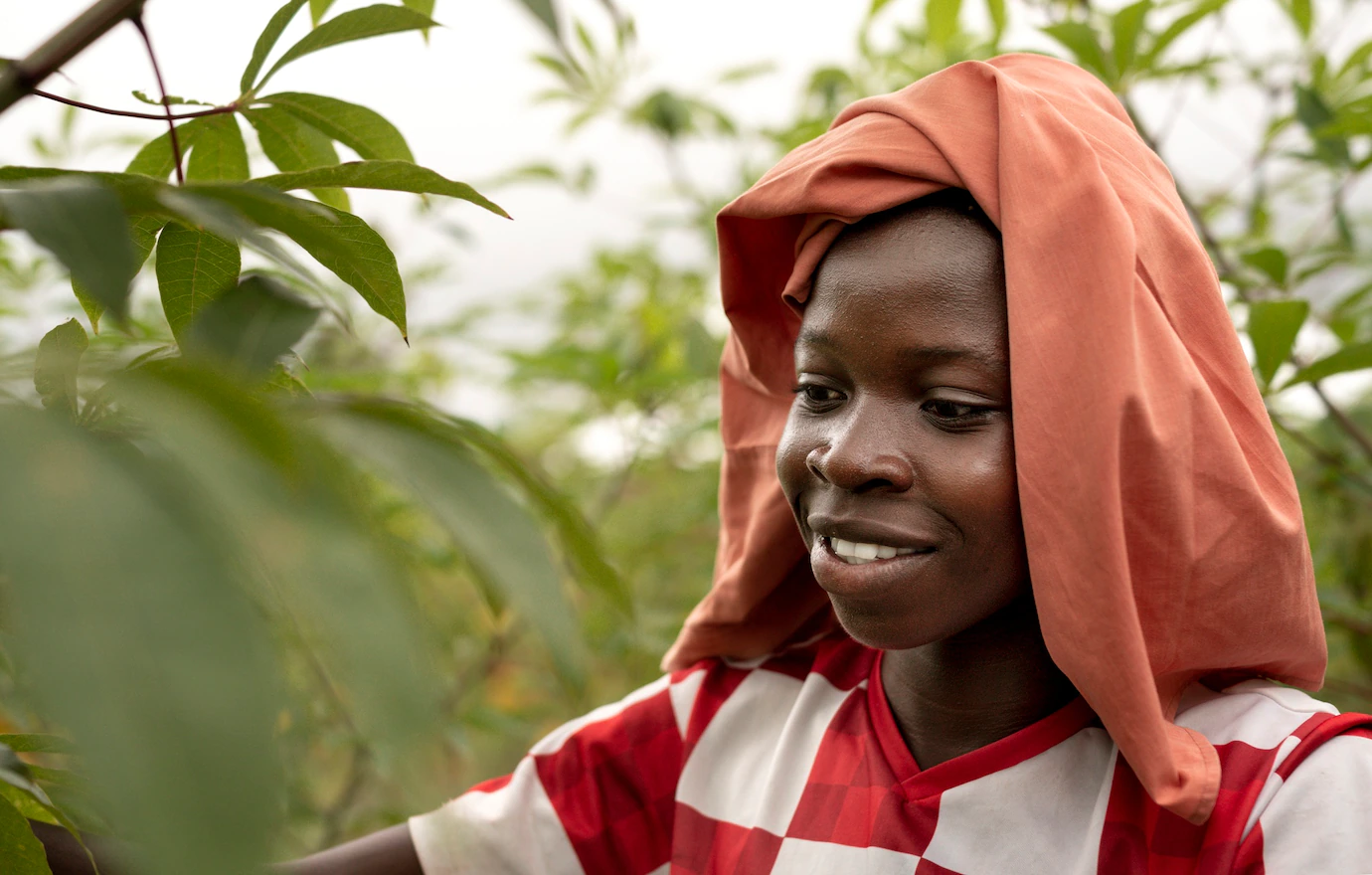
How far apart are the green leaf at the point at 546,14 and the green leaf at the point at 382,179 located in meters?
0.16

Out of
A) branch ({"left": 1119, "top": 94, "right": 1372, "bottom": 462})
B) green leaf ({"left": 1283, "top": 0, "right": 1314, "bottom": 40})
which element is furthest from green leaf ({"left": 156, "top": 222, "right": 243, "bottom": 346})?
green leaf ({"left": 1283, "top": 0, "right": 1314, "bottom": 40})

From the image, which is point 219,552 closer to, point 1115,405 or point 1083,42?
point 1115,405

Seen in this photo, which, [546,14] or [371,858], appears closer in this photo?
[546,14]

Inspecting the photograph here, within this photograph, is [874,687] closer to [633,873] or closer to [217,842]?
[633,873]

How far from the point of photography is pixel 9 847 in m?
0.44

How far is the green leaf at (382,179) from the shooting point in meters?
0.46

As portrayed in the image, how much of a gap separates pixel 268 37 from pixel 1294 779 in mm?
614

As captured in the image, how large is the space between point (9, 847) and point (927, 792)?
0.49m

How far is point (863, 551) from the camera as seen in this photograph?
0.63 m

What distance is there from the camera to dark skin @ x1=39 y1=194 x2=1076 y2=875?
1.98 feet

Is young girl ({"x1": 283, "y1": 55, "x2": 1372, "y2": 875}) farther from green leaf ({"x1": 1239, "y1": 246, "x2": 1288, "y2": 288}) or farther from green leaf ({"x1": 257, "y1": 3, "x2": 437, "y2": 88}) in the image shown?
green leaf ({"x1": 1239, "y1": 246, "x2": 1288, "y2": 288})

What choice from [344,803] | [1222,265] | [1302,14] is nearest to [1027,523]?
[1222,265]

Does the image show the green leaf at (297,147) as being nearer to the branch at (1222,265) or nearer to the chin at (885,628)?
the chin at (885,628)

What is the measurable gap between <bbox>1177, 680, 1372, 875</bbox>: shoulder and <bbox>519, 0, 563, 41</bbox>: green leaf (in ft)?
1.68
